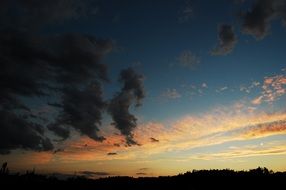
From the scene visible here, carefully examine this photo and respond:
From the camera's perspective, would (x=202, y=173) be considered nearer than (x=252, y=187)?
No

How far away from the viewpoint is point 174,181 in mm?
110688

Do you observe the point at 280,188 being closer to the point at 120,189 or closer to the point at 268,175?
the point at 268,175

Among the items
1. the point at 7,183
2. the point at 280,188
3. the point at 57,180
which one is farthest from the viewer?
the point at 57,180

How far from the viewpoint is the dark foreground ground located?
97625mm

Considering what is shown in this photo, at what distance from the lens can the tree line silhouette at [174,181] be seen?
98000 millimetres

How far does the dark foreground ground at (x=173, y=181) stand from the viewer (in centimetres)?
9762

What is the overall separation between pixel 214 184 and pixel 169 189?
12.7m

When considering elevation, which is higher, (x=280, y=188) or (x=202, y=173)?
(x=202, y=173)

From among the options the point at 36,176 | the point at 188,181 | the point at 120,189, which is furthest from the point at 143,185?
the point at 36,176

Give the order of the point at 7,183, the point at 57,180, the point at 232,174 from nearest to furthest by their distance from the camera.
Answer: the point at 7,183 < the point at 232,174 < the point at 57,180

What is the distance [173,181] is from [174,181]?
0.38 meters

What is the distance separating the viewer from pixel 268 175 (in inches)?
3986

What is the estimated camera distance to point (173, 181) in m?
111

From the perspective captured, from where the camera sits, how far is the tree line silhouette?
9800 centimetres
